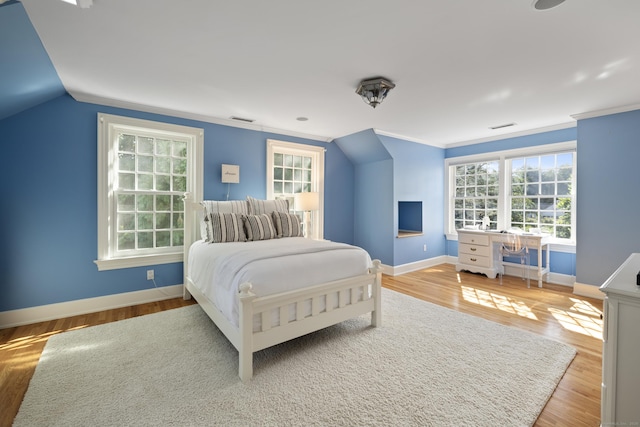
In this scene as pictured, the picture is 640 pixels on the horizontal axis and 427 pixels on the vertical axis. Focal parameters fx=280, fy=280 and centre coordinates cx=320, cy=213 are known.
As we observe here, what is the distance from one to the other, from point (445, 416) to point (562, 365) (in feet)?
3.99

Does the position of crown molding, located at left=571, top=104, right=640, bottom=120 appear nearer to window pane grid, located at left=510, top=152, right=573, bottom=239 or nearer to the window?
window pane grid, located at left=510, top=152, right=573, bottom=239

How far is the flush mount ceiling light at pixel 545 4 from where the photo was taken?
5.18 ft

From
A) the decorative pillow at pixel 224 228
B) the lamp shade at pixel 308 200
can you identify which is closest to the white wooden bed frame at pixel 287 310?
the decorative pillow at pixel 224 228

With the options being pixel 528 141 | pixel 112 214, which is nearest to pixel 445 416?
pixel 112 214

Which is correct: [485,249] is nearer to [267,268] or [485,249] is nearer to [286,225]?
[286,225]

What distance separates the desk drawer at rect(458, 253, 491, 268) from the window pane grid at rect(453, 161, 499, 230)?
2.52ft

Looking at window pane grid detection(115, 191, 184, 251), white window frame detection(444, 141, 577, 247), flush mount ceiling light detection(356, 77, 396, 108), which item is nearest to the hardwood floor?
window pane grid detection(115, 191, 184, 251)

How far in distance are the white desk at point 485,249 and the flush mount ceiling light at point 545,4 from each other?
3.52 meters

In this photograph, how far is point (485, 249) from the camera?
4688 millimetres

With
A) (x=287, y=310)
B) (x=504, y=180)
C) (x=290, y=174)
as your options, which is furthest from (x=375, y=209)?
(x=287, y=310)

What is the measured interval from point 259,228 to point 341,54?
2.01 meters

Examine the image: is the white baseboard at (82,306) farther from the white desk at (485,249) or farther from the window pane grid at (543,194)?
the window pane grid at (543,194)

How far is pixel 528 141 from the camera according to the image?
4.59 m

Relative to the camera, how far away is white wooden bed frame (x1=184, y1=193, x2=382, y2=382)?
1908 millimetres
